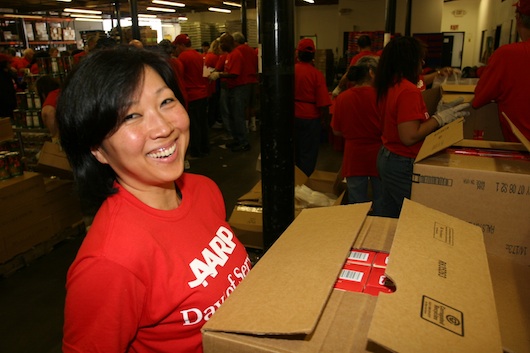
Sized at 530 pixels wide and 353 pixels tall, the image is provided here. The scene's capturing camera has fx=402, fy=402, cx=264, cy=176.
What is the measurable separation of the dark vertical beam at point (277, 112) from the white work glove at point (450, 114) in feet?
2.55

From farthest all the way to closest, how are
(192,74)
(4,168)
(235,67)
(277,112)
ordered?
(235,67) < (192,74) < (4,168) < (277,112)

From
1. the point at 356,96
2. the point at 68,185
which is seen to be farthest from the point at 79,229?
the point at 356,96

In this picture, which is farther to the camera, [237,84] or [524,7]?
[237,84]

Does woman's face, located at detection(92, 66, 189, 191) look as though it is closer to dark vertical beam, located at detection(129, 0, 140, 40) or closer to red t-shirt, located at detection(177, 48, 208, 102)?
red t-shirt, located at detection(177, 48, 208, 102)

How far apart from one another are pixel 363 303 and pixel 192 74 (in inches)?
223

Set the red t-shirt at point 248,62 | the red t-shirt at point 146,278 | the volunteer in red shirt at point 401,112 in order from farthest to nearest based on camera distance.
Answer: the red t-shirt at point 248,62, the volunteer in red shirt at point 401,112, the red t-shirt at point 146,278

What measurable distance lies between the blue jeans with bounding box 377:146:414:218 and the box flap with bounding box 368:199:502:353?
145 centimetres

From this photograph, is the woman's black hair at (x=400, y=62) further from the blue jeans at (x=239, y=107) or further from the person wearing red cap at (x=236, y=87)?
the blue jeans at (x=239, y=107)

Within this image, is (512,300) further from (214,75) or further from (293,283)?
(214,75)

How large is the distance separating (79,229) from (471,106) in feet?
11.4

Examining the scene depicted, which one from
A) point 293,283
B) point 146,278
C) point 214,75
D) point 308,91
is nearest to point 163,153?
point 146,278

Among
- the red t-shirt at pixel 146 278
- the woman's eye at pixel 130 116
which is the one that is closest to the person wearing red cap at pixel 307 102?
the red t-shirt at pixel 146 278

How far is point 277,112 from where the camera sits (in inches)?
82.5

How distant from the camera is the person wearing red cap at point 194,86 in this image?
234 inches
